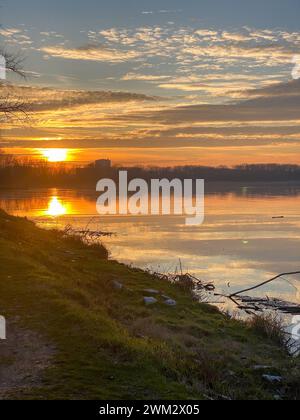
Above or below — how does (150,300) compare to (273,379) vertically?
above

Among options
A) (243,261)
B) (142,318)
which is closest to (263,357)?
(142,318)

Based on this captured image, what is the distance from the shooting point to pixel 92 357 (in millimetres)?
9477

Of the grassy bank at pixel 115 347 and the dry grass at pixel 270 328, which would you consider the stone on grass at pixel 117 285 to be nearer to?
the grassy bank at pixel 115 347

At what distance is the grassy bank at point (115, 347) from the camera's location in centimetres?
856

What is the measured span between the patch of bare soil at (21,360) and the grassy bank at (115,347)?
0.02 m

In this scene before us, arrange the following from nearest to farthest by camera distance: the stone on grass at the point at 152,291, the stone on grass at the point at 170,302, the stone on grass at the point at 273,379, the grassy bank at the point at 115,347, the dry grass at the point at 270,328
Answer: the grassy bank at the point at 115,347 < the stone on grass at the point at 273,379 < the dry grass at the point at 270,328 < the stone on grass at the point at 170,302 < the stone on grass at the point at 152,291

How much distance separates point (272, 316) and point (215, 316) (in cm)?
194

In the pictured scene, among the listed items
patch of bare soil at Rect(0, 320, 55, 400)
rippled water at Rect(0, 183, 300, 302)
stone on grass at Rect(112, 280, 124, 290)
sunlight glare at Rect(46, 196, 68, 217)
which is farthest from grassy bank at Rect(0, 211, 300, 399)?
sunlight glare at Rect(46, 196, 68, 217)

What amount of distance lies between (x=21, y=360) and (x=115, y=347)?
5.46 feet

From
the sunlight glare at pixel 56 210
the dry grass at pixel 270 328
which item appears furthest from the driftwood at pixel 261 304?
the sunlight glare at pixel 56 210

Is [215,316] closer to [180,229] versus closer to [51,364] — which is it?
[51,364]

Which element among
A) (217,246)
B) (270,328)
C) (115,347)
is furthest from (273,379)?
(217,246)

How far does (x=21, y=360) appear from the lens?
9422 mm

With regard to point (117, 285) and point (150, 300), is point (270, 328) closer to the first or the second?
point (150, 300)
